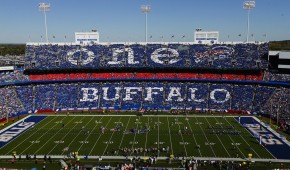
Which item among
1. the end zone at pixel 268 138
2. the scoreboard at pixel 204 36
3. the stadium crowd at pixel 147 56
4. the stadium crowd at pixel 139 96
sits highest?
the scoreboard at pixel 204 36

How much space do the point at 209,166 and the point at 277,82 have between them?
112ft

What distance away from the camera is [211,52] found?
72125 millimetres

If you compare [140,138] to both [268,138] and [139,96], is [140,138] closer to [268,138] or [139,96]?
[268,138]

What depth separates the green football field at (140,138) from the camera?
121 ft

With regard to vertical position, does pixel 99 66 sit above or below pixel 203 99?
above

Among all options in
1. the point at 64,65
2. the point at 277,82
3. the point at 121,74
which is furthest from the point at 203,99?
the point at 64,65

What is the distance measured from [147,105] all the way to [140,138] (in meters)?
20.3

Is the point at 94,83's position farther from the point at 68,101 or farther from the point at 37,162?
the point at 37,162

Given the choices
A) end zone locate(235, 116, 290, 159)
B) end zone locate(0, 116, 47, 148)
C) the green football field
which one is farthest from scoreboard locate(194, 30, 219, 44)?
end zone locate(0, 116, 47, 148)

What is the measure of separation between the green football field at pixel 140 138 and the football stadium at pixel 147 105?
132 millimetres

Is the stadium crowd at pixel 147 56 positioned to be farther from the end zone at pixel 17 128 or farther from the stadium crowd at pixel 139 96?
the end zone at pixel 17 128

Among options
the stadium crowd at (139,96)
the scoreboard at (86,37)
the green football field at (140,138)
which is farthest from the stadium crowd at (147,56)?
the green football field at (140,138)

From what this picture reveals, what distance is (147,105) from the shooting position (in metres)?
62.2

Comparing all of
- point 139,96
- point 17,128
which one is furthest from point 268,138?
point 17,128
